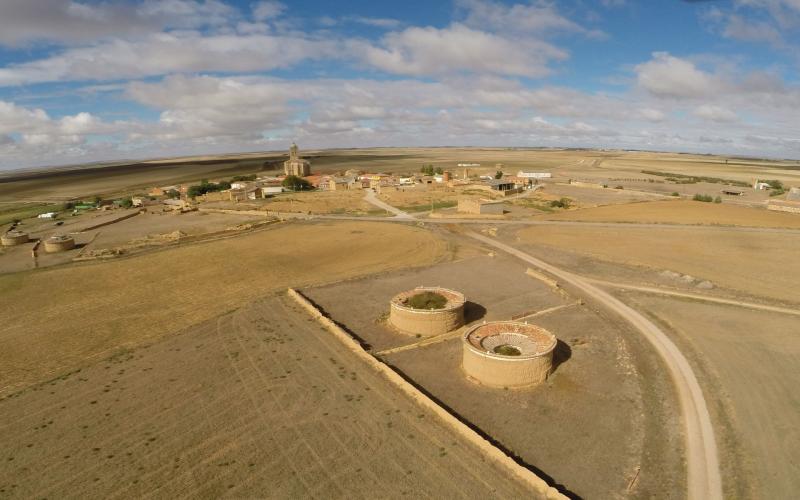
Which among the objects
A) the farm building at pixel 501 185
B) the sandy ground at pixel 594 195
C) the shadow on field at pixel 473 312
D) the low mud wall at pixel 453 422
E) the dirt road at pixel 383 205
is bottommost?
the low mud wall at pixel 453 422

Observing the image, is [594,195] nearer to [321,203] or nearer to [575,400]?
[321,203]

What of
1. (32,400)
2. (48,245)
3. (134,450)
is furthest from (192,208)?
(134,450)

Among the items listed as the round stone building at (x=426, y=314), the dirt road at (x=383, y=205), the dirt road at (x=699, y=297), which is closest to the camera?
the round stone building at (x=426, y=314)

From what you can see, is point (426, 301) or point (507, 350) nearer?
point (507, 350)

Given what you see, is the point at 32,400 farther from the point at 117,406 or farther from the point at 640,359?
the point at 640,359

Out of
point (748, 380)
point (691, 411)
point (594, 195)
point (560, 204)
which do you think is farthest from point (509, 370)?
point (594, 195)

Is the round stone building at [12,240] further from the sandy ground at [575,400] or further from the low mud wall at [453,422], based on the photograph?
the low mud wall at [453,422]

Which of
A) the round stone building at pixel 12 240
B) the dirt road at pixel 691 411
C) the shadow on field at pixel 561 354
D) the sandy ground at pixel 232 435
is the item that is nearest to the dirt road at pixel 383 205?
the dirt road at pixel 691 411
